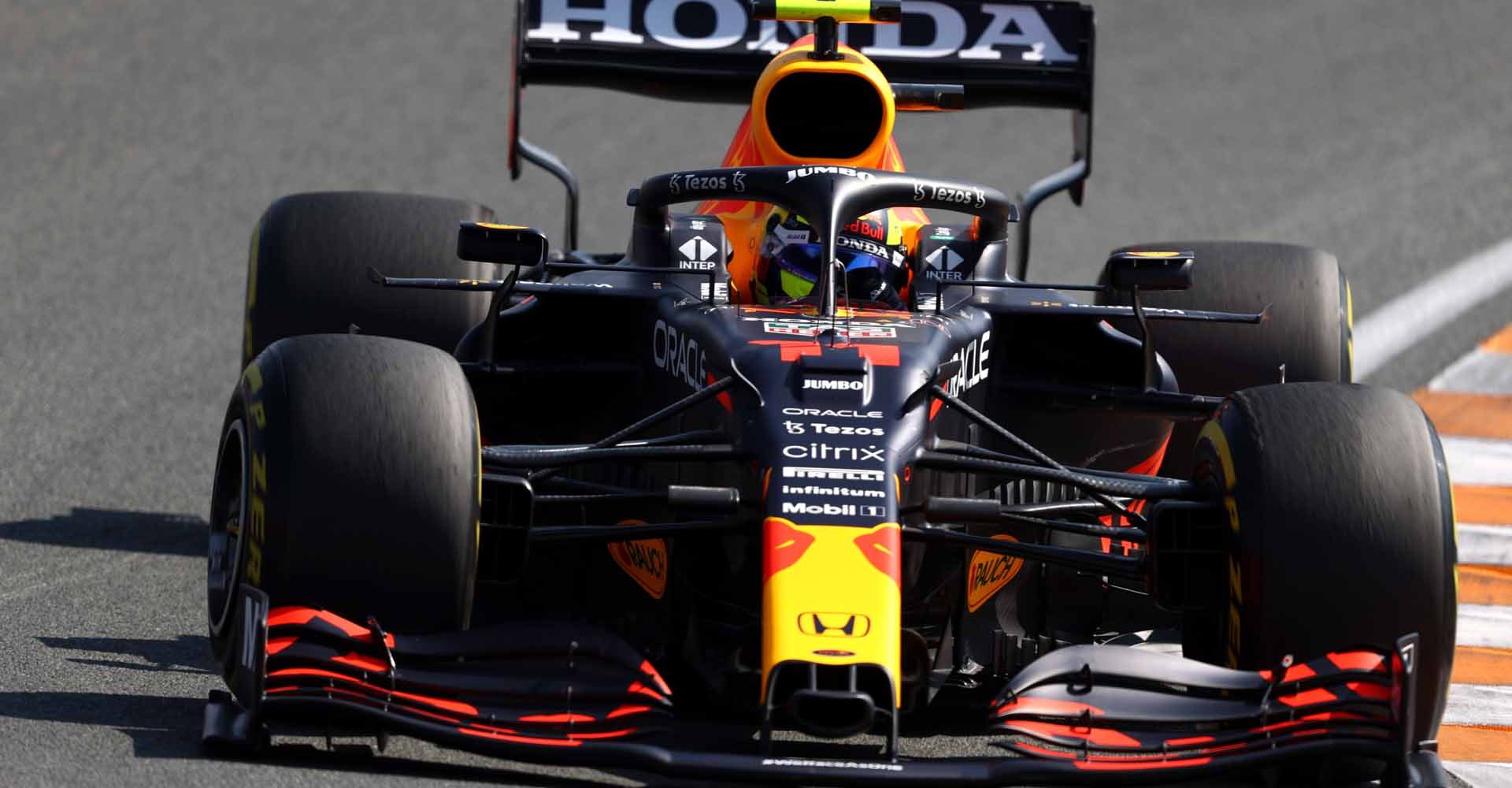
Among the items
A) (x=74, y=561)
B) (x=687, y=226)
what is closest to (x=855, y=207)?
(x=687, y=226)

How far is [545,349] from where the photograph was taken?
775cm

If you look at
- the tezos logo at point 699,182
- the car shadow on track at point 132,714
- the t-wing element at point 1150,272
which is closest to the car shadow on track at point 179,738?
the car shadow on track at point 132,714

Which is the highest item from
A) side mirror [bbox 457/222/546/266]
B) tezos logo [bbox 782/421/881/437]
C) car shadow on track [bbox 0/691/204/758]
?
side mirror [bbox 457/222/546/266]

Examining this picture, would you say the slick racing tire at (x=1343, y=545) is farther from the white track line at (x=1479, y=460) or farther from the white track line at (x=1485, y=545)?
the white track line at (x=1479, y=460)

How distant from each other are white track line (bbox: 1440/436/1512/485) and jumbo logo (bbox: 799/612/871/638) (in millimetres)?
5595

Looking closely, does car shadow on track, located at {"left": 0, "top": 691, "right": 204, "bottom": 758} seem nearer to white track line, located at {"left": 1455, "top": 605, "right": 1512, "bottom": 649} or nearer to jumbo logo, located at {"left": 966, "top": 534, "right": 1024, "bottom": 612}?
jumbo logo, located at {"left": 966, "top": 534, "right": 1024, "bottom": 612}

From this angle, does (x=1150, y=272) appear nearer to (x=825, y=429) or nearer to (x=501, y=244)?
(x=825, y=429)

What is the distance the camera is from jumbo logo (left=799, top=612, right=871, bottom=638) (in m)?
5.64

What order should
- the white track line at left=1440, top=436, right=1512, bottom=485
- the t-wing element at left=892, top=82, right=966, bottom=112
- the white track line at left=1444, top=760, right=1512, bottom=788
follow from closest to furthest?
1. the white track line at left=1444, top=760, right=1512, bottom=788
2. the t-wing element at left=892, top=82, right=966, bottom=112
3. the white track line at left=1440, top=436, right=1512, bottom=485

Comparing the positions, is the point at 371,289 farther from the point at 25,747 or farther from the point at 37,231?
the point at 37,231

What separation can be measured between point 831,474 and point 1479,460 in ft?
19.4

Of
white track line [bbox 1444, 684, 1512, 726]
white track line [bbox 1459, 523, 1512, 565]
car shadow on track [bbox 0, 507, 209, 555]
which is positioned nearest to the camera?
white track line [bbox 1444, 684, 1512, 726]

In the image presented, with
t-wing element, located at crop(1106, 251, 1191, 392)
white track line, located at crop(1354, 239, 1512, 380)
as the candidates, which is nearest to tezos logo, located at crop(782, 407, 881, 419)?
t-wing element, located at crop(1106, 251, 1191, 392)

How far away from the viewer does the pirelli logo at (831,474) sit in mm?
6004
